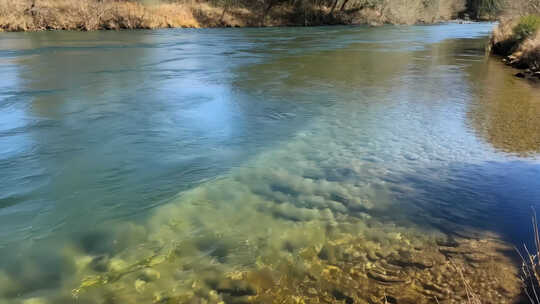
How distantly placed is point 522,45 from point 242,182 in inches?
520

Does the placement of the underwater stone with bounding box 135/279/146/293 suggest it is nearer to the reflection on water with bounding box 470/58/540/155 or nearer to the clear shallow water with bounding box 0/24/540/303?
the clear shallow water with bounding box 0/24/540/303

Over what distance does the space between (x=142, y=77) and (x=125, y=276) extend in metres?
9.00

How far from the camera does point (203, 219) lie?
12.9 ft

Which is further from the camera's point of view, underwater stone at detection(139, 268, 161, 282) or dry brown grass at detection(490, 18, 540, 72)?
dry brown grass at detection(490, 18, 540, 72)

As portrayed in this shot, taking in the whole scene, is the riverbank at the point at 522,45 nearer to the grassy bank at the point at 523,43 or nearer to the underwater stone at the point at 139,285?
the grassy bank at the point at 523,43

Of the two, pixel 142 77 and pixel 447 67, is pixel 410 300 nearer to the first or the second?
pixel 142 77

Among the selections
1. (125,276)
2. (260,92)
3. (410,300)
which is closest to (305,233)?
(410,300)

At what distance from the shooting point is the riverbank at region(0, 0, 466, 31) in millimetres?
27709

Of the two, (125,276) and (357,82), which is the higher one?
(357,82)

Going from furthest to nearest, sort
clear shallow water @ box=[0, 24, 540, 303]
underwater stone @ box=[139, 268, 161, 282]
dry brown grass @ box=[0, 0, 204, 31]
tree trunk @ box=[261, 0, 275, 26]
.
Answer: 1. tree trunk @ box=[261, 0, 275, 26]
2. dry brown grass @ box=[0, 0, 204, 31]
3. clear shallow water @ box=[0, 24, 540, 303]
4. underwater stone @ box=[139, 268, 161, 282]

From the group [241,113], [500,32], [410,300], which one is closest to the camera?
[410,300]

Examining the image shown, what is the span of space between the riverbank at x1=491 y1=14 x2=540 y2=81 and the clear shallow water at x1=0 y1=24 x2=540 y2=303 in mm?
2716

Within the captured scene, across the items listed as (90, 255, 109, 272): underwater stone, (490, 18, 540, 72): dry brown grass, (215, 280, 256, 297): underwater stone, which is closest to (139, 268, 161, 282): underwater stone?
(90, 255, 109, 272): underwater stone

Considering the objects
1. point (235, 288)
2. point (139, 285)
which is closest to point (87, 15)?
point (139, 285)
